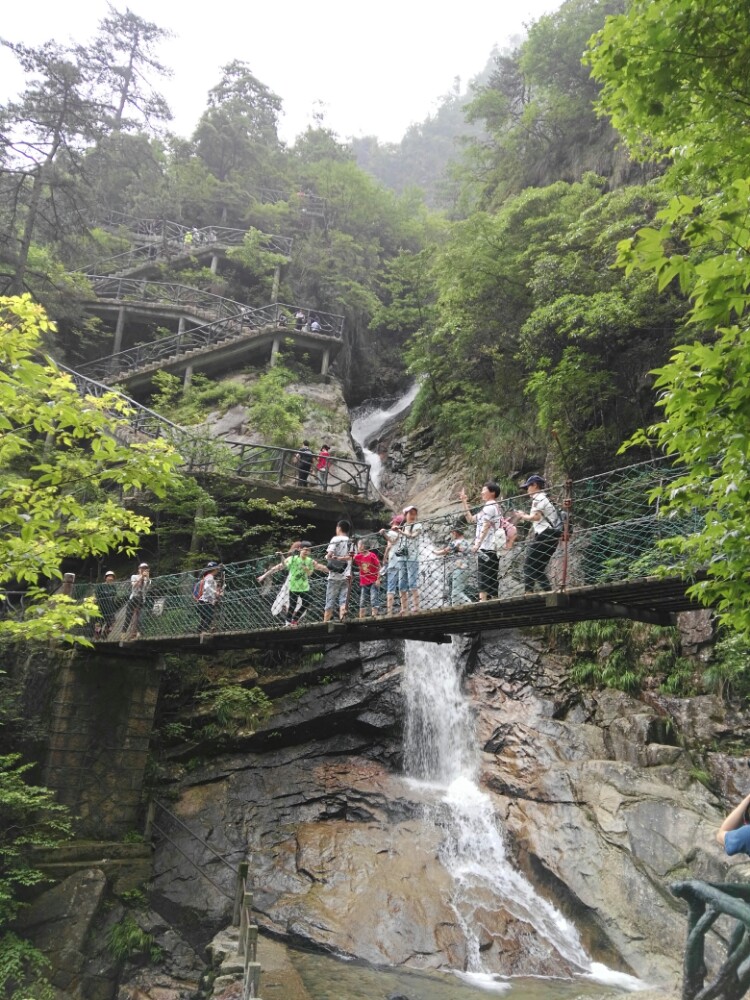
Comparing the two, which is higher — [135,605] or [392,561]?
[392,561]

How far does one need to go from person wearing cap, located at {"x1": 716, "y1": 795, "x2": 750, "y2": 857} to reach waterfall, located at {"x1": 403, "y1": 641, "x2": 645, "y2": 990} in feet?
16.7

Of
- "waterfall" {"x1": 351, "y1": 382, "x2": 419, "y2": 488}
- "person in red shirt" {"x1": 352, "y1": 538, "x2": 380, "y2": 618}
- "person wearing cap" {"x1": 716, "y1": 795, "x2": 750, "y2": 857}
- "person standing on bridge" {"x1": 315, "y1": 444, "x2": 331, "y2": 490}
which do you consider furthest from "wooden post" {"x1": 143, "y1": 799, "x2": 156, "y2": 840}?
"waterfall" {"x1": 351, "y1": 382, "x2": 419, "y2": 488}

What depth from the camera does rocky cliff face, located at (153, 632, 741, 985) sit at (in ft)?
25.4

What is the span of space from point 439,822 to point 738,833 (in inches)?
287

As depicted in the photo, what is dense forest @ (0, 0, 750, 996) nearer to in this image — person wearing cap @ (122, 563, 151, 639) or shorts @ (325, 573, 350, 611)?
person wearing cap @ (122, 563, 151, 639)

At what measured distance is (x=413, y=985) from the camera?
702 centimetres

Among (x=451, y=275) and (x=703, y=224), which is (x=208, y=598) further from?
(x=451, y=275)

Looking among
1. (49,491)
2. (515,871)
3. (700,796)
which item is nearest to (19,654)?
(49,491)

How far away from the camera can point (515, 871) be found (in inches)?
352

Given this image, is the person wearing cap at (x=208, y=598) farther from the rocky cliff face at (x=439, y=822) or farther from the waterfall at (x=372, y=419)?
the waterfall at (x=372, y=419)

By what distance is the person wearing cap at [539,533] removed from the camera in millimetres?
6516

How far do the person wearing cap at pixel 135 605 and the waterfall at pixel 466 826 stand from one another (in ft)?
15.2

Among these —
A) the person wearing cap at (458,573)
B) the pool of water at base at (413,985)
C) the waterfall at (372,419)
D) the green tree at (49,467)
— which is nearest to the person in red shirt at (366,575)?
Result: the person wearing cap at (458,573)

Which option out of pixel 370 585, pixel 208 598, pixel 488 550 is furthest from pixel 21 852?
pixel 488 550
